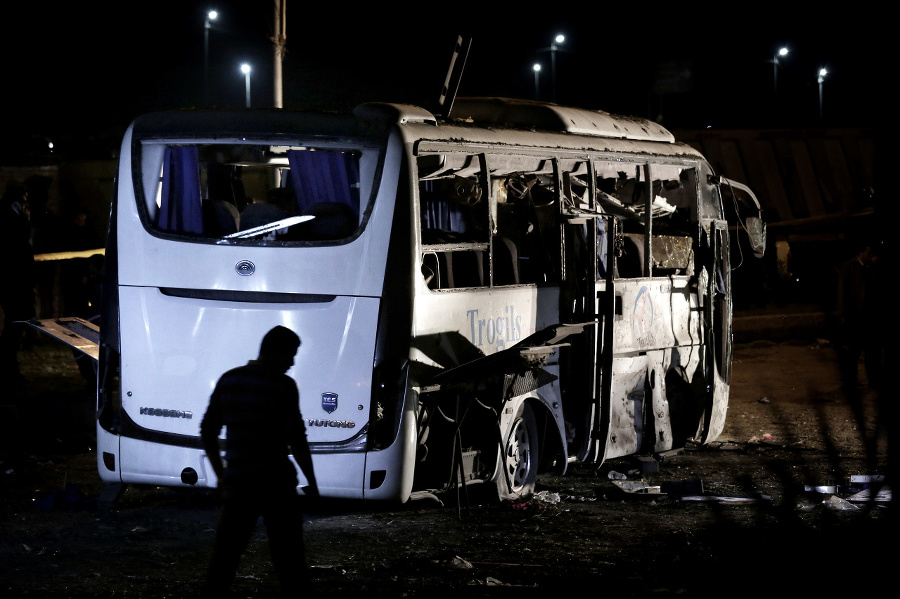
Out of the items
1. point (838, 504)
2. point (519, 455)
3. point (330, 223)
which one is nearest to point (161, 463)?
point (330, 223)

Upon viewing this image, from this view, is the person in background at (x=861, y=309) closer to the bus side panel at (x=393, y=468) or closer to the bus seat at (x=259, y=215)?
the bus side panel at (x=393, y=468)

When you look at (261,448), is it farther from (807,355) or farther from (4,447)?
(807,355)

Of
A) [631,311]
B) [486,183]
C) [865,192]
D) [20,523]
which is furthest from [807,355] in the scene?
[20,523]

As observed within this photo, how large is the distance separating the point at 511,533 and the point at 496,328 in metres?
1.46

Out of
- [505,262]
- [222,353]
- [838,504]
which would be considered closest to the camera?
[222,353]

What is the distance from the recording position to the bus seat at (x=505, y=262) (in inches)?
340

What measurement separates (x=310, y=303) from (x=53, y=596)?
233 cm

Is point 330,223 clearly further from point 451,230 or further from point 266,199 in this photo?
point 451,230

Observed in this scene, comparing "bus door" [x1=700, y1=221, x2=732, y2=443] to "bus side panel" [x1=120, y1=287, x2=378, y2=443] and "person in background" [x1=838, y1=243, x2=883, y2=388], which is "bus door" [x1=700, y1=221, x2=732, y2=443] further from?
"bus side panel" [x1=120, y1=287, x2=378, y2=443]

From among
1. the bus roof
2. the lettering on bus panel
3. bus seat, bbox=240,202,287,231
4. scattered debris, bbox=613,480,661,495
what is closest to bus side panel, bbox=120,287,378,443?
bus seat, bbox=240,202,287,231

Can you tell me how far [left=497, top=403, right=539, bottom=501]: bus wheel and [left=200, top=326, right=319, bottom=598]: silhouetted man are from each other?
121 inches

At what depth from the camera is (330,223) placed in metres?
7.71

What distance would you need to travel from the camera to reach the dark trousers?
537cm

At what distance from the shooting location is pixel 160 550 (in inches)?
285
